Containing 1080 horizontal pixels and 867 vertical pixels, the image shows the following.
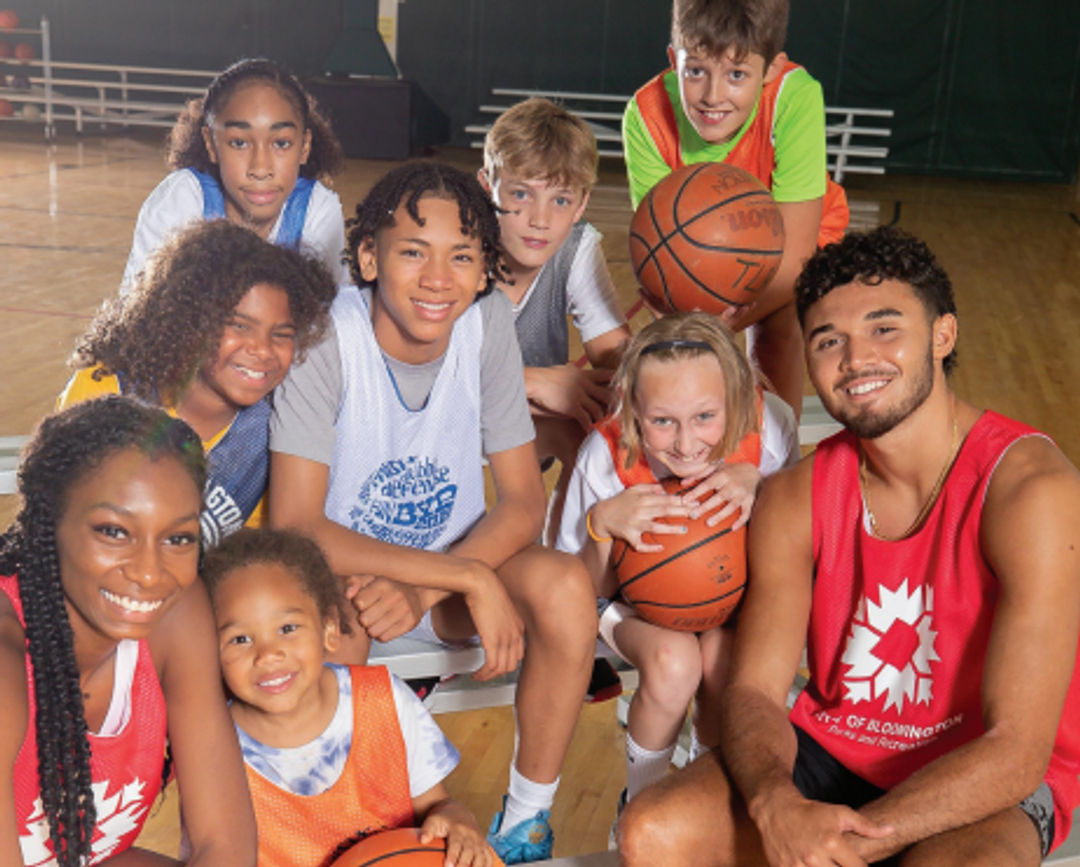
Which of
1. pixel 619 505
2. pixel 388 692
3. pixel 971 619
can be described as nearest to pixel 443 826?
pixel 388 692

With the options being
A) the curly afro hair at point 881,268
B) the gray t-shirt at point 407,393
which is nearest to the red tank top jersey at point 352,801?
the gray t-shirt at point 407,393

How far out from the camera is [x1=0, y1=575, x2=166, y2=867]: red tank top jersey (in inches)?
54.6

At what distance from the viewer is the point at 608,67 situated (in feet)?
41.1

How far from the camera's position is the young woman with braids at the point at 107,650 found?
136 cm

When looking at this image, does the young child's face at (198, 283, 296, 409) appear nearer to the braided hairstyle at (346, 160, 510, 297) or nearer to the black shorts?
the braided hairstyle at (346, 160, 510, 297)

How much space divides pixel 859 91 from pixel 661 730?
451 inches

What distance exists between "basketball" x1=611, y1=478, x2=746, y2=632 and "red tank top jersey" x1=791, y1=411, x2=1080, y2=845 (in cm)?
20

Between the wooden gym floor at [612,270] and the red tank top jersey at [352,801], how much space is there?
630 millimetres

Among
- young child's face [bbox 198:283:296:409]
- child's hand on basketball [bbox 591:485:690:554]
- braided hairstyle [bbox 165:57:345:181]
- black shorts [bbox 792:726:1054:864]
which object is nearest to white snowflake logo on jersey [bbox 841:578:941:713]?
black shorts [bbox 792:726:1054:864]

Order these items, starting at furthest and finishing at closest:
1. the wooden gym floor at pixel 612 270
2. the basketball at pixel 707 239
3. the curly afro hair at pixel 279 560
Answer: the wooden gym floor at pixel 612 270, the basketball at pixel 707 239, the curly afro hair at pixel 279 560

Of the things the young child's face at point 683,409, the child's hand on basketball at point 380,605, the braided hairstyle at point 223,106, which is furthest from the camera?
the braided hairstyle at point 223,106

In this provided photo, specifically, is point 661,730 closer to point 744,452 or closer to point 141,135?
point 744,452

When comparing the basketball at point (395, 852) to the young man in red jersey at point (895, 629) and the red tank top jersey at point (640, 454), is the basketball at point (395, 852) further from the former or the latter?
the red tank top jersey at point (640, 454)

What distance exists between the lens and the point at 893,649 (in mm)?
1695
